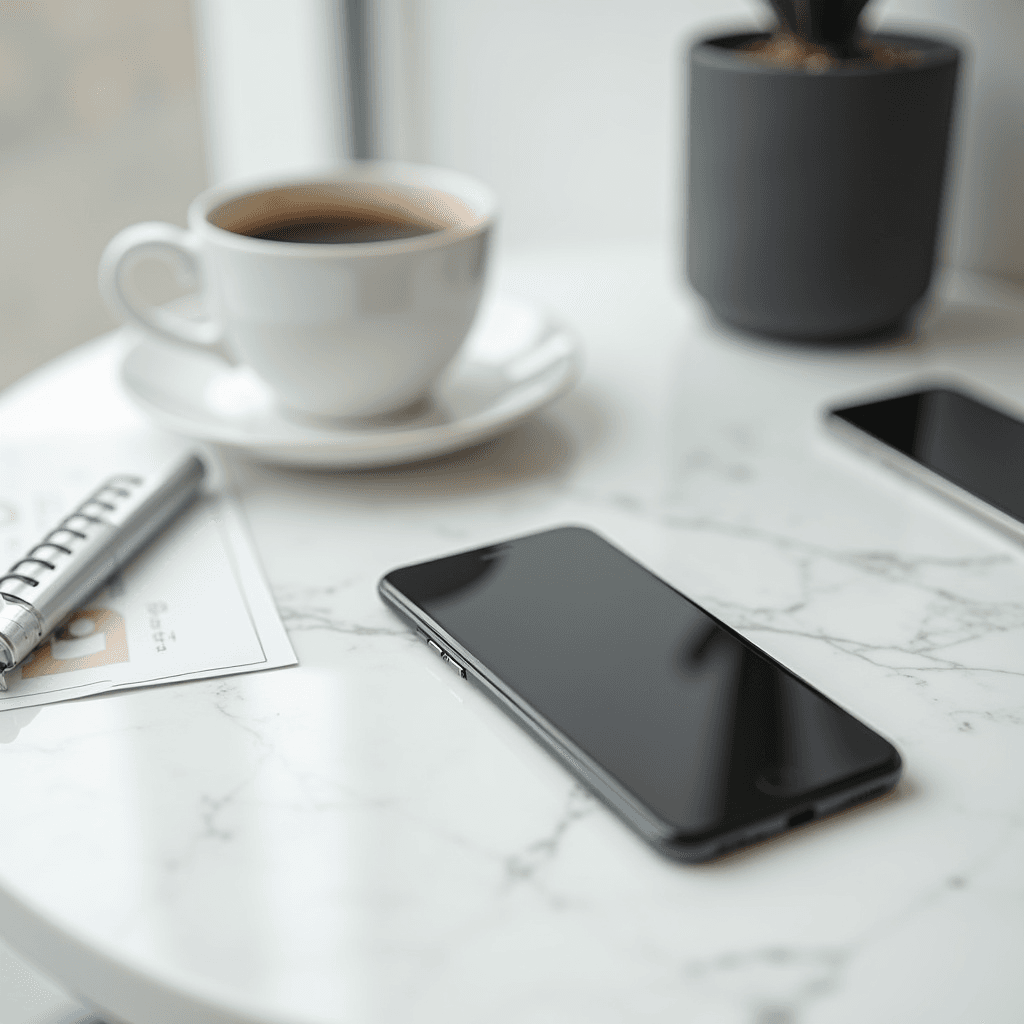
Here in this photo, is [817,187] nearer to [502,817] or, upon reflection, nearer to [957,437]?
[957,437]

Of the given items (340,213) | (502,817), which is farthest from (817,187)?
(502,817)

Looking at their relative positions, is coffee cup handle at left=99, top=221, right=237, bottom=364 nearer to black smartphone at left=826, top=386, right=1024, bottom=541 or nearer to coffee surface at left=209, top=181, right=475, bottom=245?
coffee surface at left=209, top=181, right=475, bottom=245

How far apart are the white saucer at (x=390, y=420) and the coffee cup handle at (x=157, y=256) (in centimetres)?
A: 1

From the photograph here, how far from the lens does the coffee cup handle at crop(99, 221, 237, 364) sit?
68 centimetres

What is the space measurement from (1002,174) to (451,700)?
0.71 metres

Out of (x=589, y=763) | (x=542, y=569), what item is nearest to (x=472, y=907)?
(x=589, y=763)

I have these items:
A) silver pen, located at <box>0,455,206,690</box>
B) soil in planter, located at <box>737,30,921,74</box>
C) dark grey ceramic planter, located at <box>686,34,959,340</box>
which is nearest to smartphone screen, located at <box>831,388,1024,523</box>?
dark grey ceramic planter, located at <box>686,34,959,340</box>

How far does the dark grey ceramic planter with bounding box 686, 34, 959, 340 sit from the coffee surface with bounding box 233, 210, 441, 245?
22cm

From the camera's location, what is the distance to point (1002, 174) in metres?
0.92

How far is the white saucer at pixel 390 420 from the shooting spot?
0.63 m

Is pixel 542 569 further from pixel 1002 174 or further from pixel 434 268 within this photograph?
pixel 1002 174

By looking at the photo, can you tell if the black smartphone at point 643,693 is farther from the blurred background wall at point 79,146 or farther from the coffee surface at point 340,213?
the blurred background wall at point 79,146

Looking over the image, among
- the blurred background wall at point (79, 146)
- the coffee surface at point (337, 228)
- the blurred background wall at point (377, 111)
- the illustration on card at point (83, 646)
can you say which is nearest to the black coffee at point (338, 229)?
the coffee surface at point (337, 228)

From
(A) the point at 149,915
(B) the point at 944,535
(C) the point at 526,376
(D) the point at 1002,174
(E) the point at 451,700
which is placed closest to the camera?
(A) the point at 149,915
